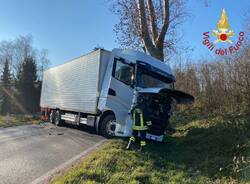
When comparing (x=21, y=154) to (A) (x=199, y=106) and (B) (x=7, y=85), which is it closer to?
(A) (x=199, y=106)

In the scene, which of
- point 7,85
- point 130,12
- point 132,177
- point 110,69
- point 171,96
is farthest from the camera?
point 7,85

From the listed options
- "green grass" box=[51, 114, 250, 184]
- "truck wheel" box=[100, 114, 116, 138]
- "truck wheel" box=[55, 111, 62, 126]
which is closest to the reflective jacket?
Result: "green grass" box=[51, 114, 250, 184]

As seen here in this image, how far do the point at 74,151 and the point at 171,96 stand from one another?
3911 millimetres

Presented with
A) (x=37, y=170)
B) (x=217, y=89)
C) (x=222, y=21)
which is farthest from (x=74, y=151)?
(x=217, y=89)

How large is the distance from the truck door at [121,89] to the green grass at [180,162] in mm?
1386

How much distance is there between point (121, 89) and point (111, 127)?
6.14 ft

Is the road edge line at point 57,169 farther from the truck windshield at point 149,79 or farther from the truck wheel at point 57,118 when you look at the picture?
the truck wheel at point 57,118

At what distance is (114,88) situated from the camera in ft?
38.6

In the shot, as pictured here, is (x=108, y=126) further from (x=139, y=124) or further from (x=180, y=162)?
(x=180, y=162)

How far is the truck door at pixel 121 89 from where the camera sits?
36.6ft

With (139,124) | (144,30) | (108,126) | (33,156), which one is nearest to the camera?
(33,156)

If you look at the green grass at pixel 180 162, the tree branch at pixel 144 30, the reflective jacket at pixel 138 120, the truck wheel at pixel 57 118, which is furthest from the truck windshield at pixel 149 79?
the truck wheel at pixel 57 118

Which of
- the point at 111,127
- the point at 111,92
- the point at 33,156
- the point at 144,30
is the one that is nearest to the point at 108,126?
the point at 111,127

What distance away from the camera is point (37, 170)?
738 centimetres
